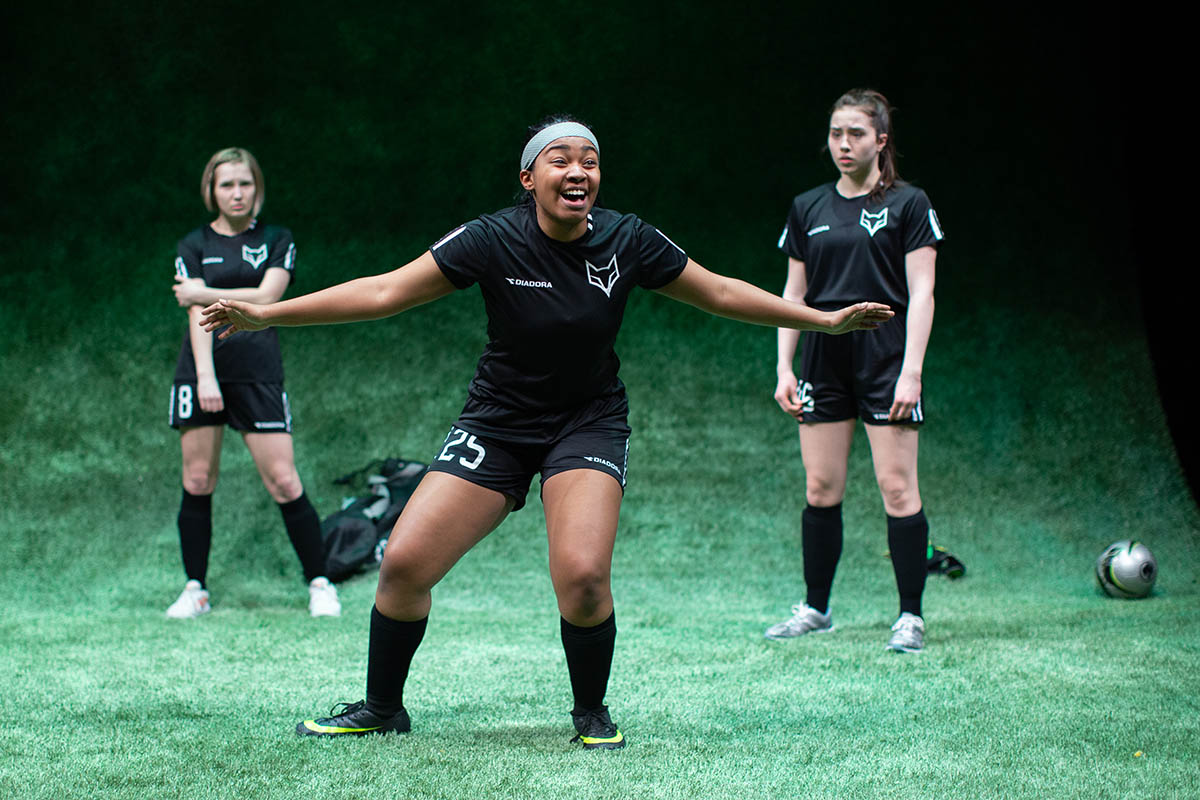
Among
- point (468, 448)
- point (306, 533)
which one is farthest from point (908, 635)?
point (306, 533)

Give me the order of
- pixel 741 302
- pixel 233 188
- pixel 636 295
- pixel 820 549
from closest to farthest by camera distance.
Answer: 1. pixel 741 302
2. pixel 820 549
3. pixel 233 188
4. pixel 636 295

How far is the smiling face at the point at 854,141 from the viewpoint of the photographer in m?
3.55

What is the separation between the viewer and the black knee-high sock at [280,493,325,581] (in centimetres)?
436

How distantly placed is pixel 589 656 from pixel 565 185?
3.21 feet

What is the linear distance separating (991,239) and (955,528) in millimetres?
1586

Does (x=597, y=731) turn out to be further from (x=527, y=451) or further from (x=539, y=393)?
(x=539, y=393)

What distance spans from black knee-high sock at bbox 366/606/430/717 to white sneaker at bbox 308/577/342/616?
170cm

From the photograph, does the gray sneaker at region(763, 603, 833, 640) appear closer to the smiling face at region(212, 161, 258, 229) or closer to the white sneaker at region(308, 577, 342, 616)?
the white sneaker at region(308, 577, 342, 616)

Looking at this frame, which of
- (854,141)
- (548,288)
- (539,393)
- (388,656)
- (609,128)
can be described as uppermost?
(609,128)

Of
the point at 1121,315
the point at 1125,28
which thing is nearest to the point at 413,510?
the point at 1121,315

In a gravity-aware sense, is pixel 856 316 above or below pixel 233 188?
below

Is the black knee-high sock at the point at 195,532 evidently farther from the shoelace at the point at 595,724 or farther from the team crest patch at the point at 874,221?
the team crest patch at the point at 874,221

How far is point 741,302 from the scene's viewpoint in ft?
8.79

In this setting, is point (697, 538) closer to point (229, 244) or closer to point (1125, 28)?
point (229, 244)
